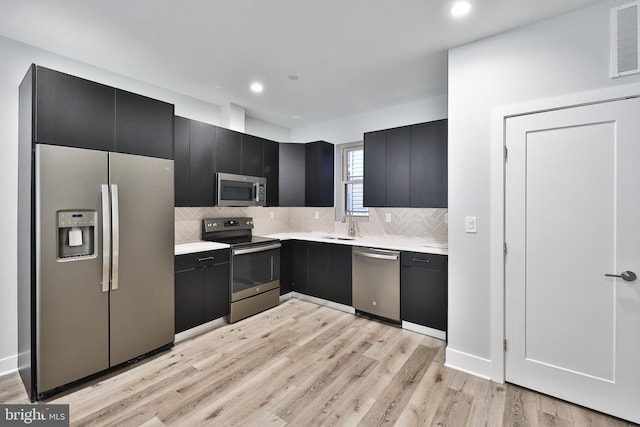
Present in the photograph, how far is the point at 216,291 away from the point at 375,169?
243cm

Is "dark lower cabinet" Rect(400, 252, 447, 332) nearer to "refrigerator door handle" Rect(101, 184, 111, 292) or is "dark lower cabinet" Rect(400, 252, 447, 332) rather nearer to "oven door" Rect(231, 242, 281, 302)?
"oven door" Rect(231, 242, 281, 302)

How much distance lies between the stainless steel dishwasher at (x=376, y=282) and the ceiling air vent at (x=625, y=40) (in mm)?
2235

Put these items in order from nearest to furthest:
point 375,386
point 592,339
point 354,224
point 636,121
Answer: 1. point 636,121
2. point 592,339
3. point 375,386
4. point 354,224

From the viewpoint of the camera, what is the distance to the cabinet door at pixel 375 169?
141 inches

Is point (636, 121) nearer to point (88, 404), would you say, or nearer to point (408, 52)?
point (408, 52)

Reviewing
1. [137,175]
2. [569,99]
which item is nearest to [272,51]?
[137,175]

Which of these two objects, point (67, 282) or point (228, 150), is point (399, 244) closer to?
point (228, 150)

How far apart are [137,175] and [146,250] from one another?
0.65 metres

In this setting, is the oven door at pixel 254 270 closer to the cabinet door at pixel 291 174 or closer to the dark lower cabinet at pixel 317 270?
the dark lower cabinet at pixel 317 270

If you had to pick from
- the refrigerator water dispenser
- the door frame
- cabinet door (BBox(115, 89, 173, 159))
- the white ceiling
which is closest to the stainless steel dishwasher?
the door frame

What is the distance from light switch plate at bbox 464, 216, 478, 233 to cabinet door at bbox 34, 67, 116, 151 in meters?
3.03

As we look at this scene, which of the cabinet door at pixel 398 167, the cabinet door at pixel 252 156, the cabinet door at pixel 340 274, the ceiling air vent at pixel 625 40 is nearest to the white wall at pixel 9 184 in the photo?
the cabinet door at pixel 252 156

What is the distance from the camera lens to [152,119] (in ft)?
8.51

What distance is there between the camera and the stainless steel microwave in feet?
11.6
